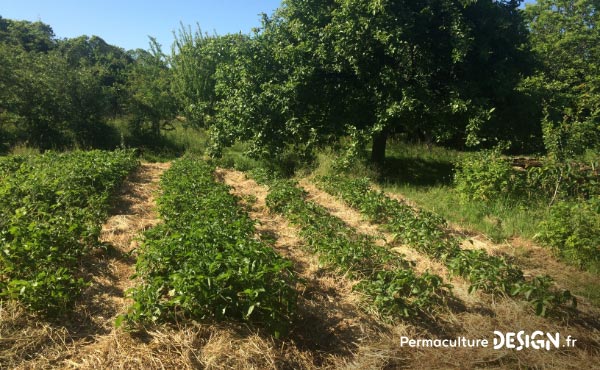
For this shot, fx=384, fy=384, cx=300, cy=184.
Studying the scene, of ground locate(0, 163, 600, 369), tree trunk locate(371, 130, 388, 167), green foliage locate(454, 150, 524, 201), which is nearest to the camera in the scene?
ground locate(0, 163, 600, 369)

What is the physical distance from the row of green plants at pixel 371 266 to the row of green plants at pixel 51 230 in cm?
299

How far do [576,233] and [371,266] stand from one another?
3.11 metres

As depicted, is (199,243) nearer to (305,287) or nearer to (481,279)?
(305,287)

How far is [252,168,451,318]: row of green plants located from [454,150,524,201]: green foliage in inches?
138

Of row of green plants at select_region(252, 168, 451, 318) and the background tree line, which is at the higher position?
the background tree line

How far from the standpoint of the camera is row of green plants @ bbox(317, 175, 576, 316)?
4.16m

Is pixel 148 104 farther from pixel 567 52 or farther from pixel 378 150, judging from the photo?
pixel 567 52

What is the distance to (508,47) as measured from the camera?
431 inches

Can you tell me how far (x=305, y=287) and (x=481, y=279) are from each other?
2.10m

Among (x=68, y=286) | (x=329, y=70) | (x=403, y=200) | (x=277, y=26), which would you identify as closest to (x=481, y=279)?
(x=403, y=200)

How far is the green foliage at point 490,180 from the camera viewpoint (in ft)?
26.4

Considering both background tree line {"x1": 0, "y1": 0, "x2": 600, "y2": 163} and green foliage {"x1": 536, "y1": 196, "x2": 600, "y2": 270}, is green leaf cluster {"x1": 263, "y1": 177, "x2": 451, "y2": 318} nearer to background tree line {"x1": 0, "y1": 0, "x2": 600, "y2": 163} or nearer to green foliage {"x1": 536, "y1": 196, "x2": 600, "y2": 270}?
green foliage {"x1": 536, "y1": 196, "x2": 600, "y2": 270}

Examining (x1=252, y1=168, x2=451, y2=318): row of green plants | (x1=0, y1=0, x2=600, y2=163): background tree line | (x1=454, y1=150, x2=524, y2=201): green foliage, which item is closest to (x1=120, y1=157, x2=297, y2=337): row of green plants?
(x1=252, y1=168, x2=451, y2=318): row of green plants

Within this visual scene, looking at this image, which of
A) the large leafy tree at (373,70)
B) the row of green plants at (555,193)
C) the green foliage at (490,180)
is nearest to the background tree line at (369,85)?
the large leafy tree at (373,70)
